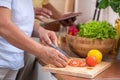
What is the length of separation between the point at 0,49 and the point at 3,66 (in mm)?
75

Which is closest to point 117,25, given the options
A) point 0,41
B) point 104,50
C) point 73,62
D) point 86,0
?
point 104,50

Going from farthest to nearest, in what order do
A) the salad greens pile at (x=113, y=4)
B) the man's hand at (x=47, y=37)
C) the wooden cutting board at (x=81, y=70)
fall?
the man's hand at (x=47, y=37) < the salad greens pile at (x=113, y=4) < the wooden cutting board at (x=81, y=70)

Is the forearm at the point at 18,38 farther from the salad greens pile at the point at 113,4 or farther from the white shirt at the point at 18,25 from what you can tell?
the salad greens pile at the point at 113,4

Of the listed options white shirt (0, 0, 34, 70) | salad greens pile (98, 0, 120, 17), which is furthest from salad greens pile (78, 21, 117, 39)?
white shirt (0, 0, 34, 70)

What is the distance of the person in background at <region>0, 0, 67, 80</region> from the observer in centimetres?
108

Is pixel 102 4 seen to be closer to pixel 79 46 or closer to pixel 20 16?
pixel 79 46

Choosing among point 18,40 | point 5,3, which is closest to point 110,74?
point 18,40

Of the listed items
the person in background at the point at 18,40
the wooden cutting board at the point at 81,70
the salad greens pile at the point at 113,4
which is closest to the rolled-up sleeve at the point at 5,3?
the person in background at the point at 18,40

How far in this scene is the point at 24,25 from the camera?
50.4 inches

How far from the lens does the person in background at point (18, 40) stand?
3.54 ft

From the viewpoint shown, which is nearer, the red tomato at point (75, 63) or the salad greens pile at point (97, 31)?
the red tomato at point (75, 63)

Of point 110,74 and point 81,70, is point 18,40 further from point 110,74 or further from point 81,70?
point 110,74

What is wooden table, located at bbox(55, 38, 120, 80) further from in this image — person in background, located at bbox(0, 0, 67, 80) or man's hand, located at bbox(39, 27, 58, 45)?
man's hand, located at bbox(39, 27, 58, 45)

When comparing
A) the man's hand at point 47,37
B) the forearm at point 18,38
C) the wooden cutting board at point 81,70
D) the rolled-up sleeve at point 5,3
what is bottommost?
the wooden cutting board at point 81,70
